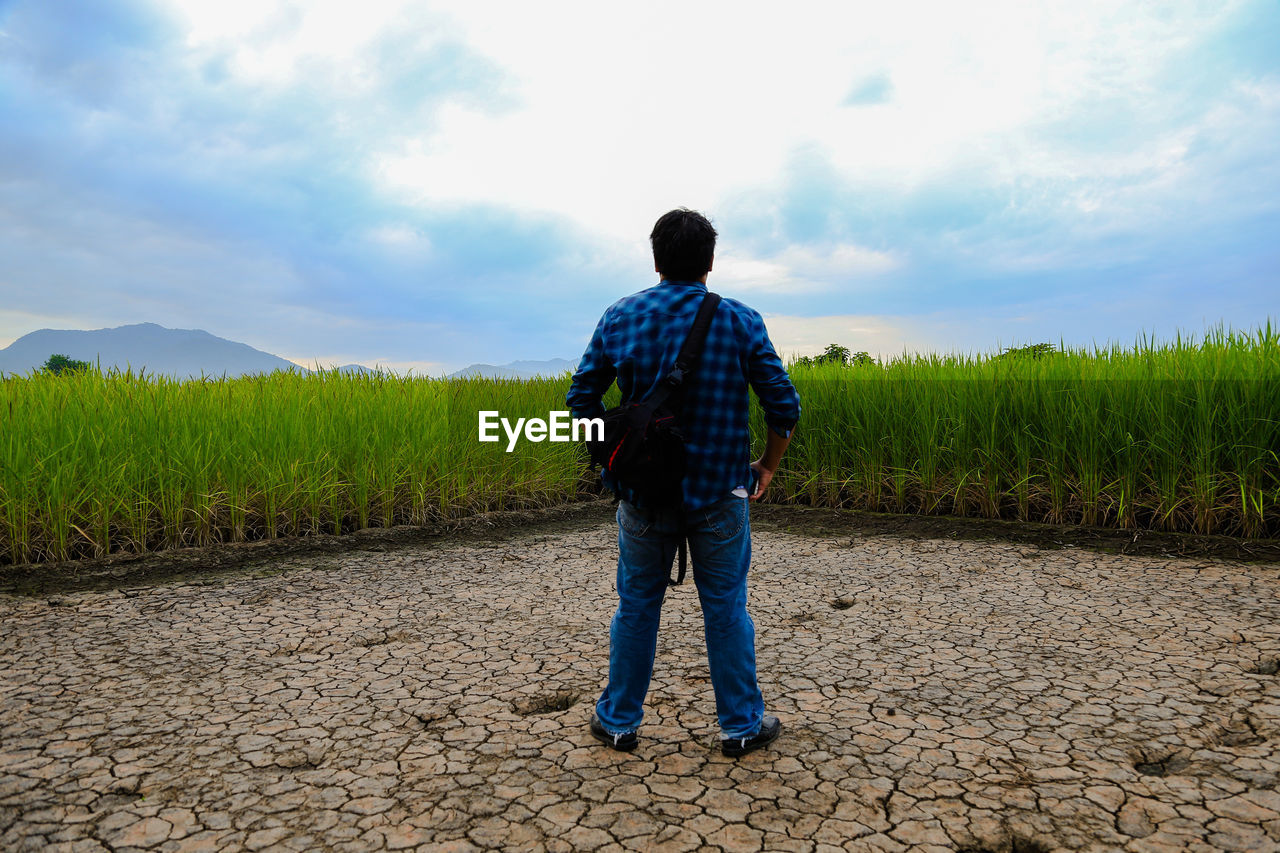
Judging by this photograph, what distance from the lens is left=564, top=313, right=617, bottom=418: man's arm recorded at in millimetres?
2711

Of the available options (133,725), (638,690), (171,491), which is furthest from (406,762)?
(171,491)

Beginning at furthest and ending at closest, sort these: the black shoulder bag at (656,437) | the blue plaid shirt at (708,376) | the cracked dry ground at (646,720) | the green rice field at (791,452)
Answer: the green rice field at (791,452) → the blue plaid shirt at (708,376) → the black shoulder bag at (656,437) → the cracked dry ground at (646,720)

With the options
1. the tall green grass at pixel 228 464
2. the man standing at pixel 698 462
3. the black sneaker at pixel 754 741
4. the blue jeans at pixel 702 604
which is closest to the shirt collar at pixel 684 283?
the man standing at pixel 698 462

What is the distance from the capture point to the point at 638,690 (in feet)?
9.00

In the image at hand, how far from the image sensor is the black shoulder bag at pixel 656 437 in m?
2.47

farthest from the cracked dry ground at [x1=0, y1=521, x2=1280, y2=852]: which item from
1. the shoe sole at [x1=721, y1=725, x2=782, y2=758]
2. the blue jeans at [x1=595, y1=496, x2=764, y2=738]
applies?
the blue jeans at [x1=595, y1=496, x2=764, y2=738]

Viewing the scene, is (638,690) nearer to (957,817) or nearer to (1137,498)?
(957,817)

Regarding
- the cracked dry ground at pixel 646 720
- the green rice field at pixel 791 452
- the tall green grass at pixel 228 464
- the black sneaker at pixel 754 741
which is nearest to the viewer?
the cracked dry ground at pixel 646 720

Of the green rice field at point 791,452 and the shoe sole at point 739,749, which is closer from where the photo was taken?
the shoe sole at point 739,749

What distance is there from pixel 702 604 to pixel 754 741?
523 mm

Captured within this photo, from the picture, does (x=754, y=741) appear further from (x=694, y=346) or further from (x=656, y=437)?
(x=694, y=346)

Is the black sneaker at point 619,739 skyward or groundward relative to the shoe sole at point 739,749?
skyward

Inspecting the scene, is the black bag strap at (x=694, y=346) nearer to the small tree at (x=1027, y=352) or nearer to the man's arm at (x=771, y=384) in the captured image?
the man's arm at (x=771, y=384)

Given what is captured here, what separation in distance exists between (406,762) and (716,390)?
1.61 m
